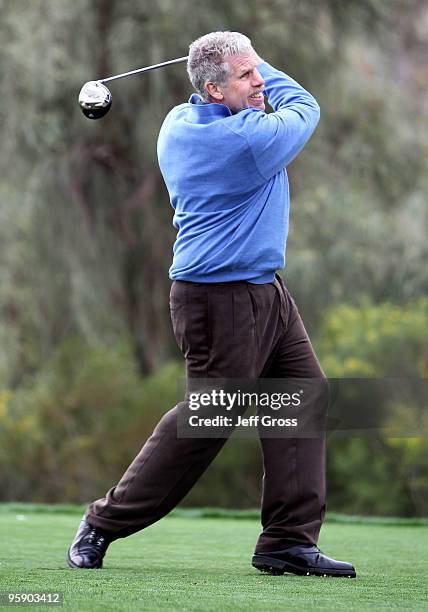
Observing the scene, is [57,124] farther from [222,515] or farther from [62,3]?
[222,515]

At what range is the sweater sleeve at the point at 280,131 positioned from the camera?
3.67 m

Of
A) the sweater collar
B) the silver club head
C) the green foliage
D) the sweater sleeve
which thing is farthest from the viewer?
the green foliage

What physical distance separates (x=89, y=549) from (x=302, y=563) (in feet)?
2.24

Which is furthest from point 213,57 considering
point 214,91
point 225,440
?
point 225,440

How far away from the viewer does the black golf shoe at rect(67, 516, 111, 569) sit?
3863 millimetres

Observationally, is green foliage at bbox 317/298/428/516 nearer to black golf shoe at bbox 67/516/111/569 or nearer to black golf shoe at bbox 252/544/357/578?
black golf shoe at bbox 252/544/357/578

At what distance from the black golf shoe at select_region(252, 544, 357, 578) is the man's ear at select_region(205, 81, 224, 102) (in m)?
1.45

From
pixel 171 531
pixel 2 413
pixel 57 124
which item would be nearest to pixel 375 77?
pixel 57 124

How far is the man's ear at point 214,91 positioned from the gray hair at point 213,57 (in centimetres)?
1

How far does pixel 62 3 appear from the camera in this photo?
12.4 metres

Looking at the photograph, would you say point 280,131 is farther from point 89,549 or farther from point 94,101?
point 89,549

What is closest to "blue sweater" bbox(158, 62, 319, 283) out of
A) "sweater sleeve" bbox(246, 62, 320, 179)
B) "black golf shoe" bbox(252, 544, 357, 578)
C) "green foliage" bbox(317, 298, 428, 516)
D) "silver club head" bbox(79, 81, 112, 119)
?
"sweater sleeve" bbox(246, 62, 320, 179)

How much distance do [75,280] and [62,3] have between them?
286 cm

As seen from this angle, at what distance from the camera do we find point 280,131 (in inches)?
145
